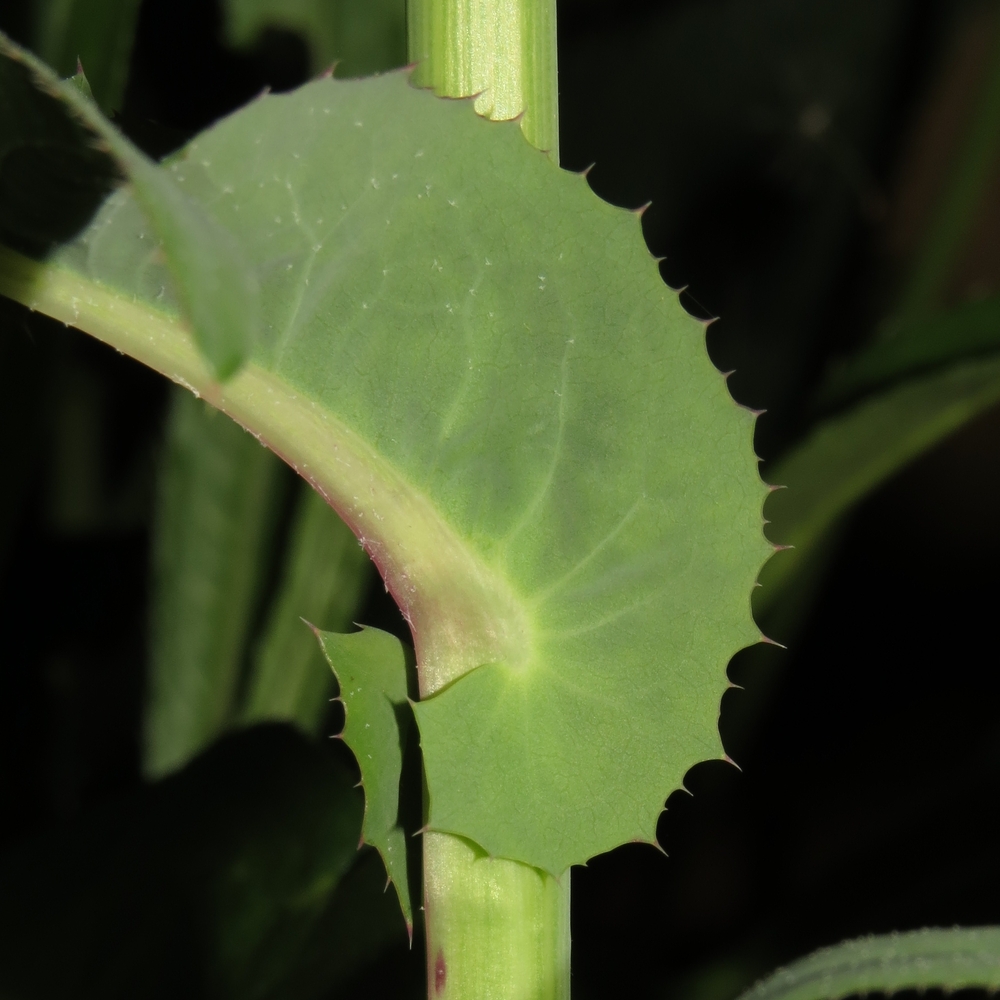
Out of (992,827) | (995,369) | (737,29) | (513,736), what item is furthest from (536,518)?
(737,29)

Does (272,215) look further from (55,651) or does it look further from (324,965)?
(55,651)

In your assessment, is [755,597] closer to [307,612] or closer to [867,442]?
[867,442]

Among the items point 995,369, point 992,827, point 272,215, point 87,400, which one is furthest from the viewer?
point 87,400

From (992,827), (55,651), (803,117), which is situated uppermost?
(803,117)

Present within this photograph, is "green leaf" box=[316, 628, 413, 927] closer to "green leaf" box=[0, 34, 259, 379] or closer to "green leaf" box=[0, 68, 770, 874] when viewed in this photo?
"green leaf" box=[0, 68, 770, 874]

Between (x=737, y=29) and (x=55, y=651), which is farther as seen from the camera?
(x=737, y=29)

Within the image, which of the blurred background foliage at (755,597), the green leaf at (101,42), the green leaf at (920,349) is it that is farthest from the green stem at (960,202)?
the green leaf at (101,42)

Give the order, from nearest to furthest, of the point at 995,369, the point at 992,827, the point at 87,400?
the point at 995,369 → the point at 992,827 → the point at 87,400

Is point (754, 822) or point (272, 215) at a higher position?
point (754, 822)

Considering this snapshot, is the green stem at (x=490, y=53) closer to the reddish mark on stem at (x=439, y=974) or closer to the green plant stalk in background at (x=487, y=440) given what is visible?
the green plant stalk in background at (x=487, y=440)
